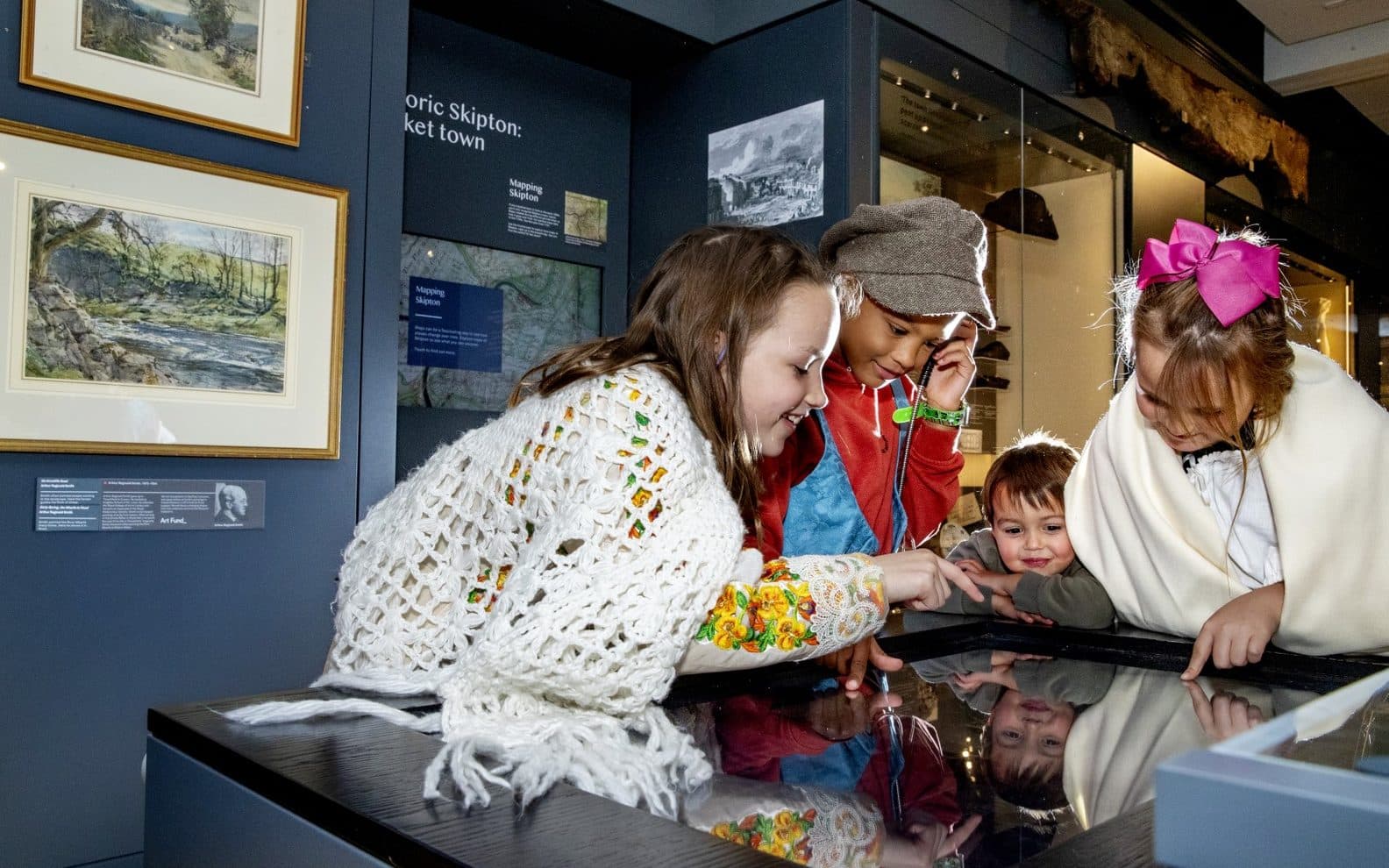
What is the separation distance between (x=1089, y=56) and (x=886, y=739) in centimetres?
308

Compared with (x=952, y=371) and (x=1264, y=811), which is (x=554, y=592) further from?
(x=952, y=371)

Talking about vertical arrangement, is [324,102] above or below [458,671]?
above

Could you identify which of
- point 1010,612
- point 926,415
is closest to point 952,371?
point 926,415

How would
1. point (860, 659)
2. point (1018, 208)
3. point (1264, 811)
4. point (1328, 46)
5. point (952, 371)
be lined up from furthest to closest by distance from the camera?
point (1328, 46)
point (1018, 208)
point (952, 371)
point (860, 659)
point (1264, 811)

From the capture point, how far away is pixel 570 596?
2.81 ft

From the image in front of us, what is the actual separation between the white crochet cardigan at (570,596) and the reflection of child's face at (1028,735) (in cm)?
18

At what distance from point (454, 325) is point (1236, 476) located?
1963 millimetres

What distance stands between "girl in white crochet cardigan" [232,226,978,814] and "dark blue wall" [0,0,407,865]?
0.82 meters

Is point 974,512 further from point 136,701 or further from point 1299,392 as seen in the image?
point 136,701

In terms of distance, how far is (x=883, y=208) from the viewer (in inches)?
72.4

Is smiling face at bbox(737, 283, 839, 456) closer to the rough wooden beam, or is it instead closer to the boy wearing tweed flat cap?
the boy wearing tweed flat cap

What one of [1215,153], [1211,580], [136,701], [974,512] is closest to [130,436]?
[136,701]

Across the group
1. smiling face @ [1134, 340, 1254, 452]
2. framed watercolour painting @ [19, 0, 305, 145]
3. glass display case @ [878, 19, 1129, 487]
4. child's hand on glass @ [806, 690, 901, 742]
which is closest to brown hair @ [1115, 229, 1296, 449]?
smiling face @ [1134, 340, 1254, 452]

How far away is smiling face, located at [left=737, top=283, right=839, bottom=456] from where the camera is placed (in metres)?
1.26
